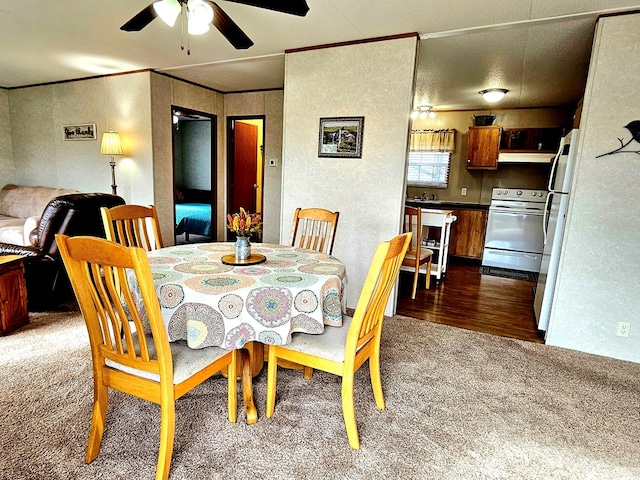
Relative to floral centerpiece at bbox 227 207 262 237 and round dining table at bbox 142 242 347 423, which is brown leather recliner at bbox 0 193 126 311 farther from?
floral centerpiece at bbox 227 207 262 237

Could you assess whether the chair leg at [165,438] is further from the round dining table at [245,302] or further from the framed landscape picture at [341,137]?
the framed landscape picture at [341,137]

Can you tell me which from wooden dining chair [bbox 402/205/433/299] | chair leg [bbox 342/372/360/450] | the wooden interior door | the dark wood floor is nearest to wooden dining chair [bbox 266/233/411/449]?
chair leg [bbox 342/372/360/450]

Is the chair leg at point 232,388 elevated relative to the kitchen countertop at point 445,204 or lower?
lower

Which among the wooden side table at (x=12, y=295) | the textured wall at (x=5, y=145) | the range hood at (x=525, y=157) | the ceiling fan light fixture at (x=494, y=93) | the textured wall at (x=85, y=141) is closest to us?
the wooden side table at (x=12, y=295)

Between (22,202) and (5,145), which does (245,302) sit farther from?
(5,145)

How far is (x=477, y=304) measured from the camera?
12.5 ft

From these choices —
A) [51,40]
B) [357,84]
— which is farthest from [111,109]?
[357,84]

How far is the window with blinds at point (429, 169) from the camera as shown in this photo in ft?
20.4

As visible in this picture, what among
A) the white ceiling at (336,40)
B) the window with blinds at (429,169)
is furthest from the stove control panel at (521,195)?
the white ceiling at (336,40)

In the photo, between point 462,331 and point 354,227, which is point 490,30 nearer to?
point 354,227

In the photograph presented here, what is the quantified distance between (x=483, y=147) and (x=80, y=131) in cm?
591

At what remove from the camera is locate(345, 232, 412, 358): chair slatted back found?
142 centimetres

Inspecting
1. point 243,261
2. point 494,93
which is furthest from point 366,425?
point 494,93

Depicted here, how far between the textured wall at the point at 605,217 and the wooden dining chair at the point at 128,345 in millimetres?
2579
